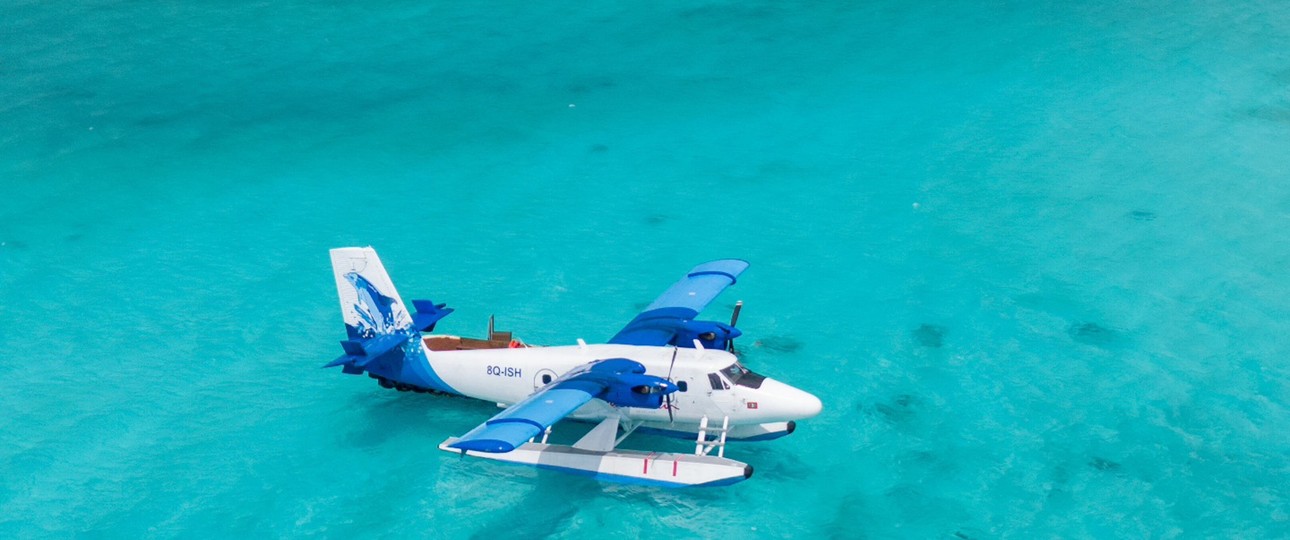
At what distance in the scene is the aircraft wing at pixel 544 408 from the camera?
23156 mm

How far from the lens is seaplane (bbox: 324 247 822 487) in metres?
25.3

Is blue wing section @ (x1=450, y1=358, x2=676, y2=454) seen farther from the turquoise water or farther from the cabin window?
the turquoise water

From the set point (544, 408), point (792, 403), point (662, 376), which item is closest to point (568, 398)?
point (544, 408)

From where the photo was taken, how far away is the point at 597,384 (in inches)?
1005

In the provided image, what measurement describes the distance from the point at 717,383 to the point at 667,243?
12.2 metres

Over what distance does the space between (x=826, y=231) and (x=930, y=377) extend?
9.11 m

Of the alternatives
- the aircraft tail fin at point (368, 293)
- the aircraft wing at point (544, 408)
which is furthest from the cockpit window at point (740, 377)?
the aircraft tail fin at point (368, 293)

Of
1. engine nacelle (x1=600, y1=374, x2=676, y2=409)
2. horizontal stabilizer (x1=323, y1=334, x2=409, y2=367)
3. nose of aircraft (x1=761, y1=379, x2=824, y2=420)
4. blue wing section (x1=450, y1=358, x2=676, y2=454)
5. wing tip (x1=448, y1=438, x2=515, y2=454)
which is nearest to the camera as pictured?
wing tip (x1=448, y1=438, x2=515, y2=454)

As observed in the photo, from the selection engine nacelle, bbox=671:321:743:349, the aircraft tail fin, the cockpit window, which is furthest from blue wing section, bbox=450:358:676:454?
the aircraft tail fin

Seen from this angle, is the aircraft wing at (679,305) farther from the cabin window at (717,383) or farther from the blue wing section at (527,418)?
the blue wing section at (527,418)

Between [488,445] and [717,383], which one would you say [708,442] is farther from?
[488,445]

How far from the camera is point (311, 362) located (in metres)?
31.5

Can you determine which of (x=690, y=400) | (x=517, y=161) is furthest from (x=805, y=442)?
(x=517, y=161)

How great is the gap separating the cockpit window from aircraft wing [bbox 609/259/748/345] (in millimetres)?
2277
